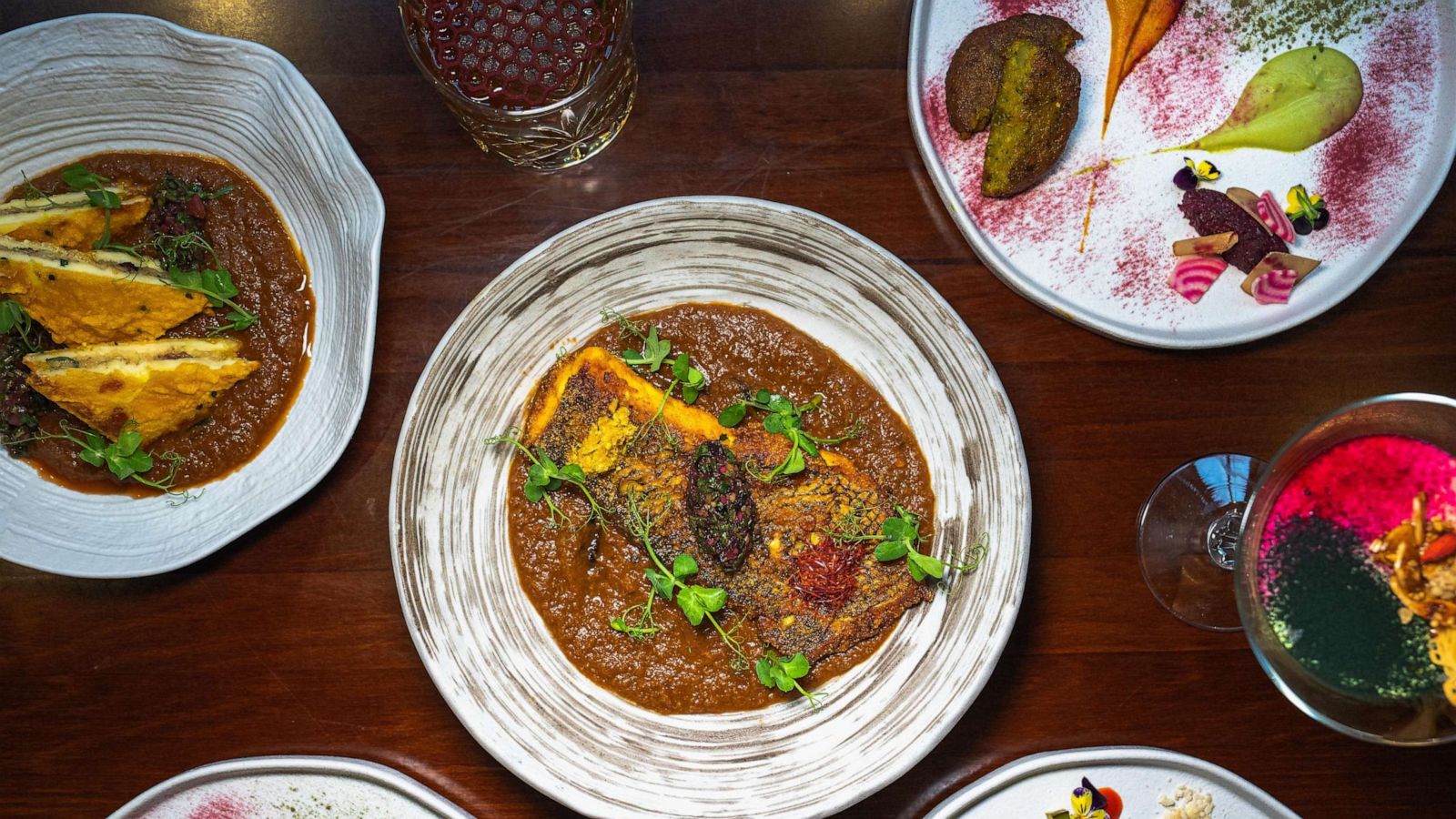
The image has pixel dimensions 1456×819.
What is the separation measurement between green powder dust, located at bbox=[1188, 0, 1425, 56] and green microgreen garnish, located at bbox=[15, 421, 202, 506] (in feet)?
12.1

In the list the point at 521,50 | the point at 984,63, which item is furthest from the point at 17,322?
the point at 984,63

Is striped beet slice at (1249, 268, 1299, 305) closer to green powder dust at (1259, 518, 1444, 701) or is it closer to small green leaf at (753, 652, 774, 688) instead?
green powder dust at (1259, 518, 1444, 701)

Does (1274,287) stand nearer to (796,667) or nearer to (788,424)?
(788,424)

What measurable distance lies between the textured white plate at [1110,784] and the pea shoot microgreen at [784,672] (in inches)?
22.0

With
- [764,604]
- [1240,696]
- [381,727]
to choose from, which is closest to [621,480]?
[764,604]

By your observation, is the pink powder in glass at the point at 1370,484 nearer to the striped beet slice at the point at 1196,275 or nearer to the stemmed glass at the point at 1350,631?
the stemmed glass at the point at 1350,631

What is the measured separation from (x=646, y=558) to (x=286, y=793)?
1.39 m

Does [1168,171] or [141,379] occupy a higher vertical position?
[1168,171]

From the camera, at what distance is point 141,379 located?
9.35 ft

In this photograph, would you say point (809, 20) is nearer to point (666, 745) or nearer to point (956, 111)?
point (956, 111)

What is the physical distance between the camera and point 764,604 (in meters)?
2.81

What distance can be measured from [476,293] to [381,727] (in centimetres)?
145

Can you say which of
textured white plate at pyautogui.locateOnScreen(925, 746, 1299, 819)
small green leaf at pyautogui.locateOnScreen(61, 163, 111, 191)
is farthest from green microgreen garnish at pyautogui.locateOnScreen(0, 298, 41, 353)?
textured white plate at pyautogui.locateOnScreen(925, 746, 1299, 819)

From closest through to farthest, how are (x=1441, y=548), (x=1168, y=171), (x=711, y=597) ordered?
(x=1441, y=548), (x=711, y=597), (x=1168, y=171)
